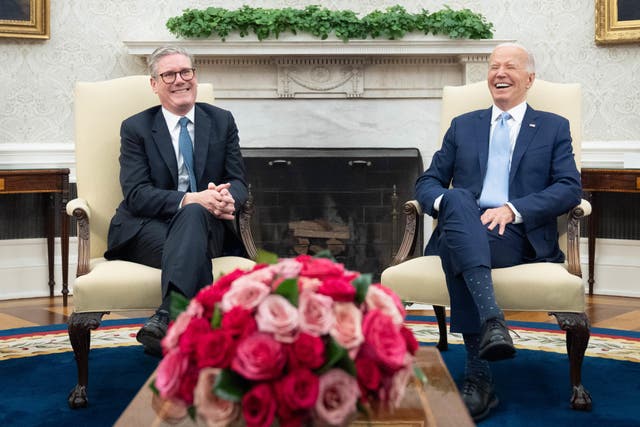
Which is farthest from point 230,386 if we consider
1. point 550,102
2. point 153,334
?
point 550,102

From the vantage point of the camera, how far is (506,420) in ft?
9.60

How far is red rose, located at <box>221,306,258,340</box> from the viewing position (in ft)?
4.76

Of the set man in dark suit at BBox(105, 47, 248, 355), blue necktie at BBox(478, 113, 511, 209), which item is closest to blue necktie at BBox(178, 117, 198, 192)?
man in dark suit at BBox(105, 47, 248, 355)

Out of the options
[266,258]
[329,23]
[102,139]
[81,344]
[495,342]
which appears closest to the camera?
[266,258]

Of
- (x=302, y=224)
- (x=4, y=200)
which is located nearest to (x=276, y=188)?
(x=302, y=224)

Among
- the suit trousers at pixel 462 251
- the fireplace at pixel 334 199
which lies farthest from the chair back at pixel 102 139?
the fireplace at pixel 334 199

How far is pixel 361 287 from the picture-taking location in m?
1.55

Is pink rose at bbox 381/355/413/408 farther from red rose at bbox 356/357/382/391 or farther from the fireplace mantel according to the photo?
the fireplace mantel

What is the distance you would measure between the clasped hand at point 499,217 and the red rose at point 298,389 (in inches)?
76.6

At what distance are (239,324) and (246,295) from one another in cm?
6

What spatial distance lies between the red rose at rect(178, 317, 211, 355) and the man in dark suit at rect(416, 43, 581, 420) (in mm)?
1496

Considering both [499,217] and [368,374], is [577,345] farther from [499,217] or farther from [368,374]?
[368,374]

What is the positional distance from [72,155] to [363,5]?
7.43 feet

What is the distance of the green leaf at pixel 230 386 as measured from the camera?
1.42 m
